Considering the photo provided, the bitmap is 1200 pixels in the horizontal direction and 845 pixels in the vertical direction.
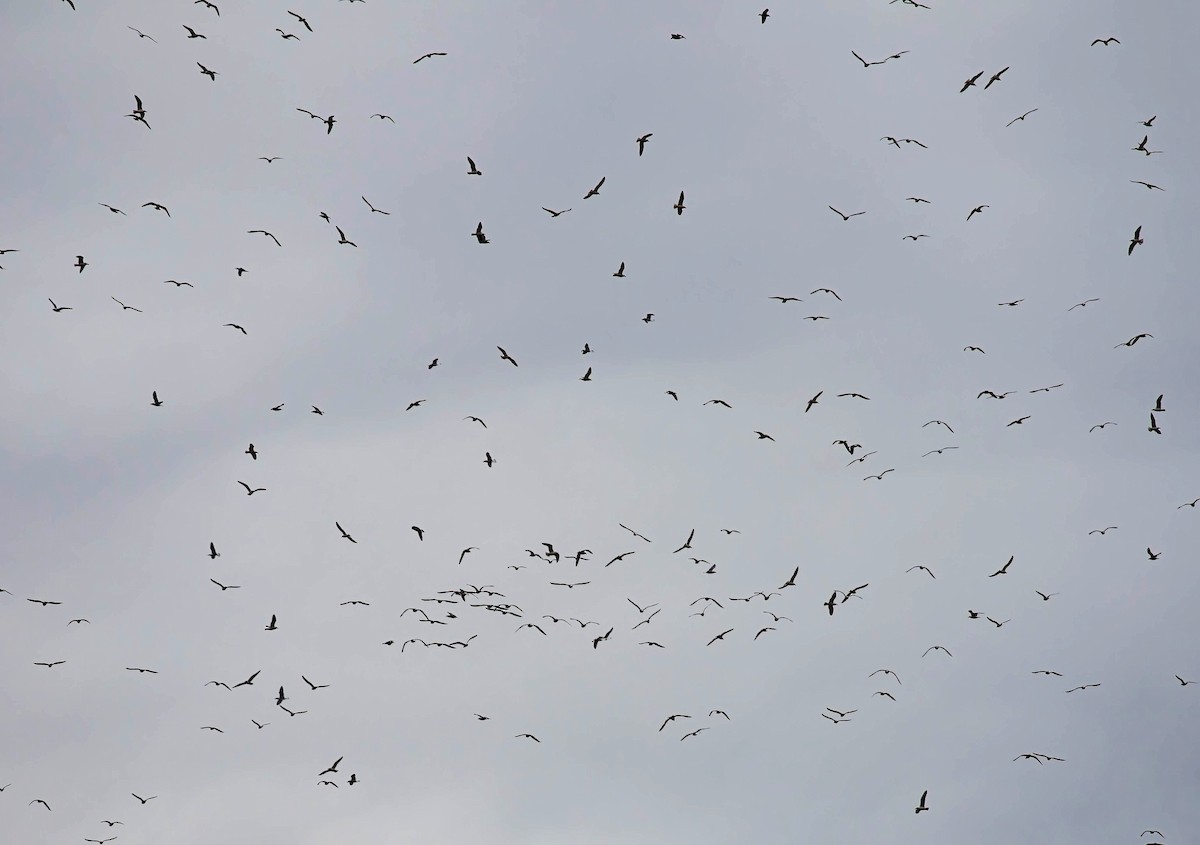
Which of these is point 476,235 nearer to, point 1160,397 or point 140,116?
point 140,116

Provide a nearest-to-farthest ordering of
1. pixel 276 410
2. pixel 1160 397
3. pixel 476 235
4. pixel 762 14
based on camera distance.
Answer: pixel 762 14 → pixel 476 235 → pixel 1160 397 → pixel 276 410

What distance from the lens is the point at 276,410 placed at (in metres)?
92.8

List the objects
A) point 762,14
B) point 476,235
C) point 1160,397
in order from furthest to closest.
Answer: point 1160,397 → point 476,235 → point 762,14

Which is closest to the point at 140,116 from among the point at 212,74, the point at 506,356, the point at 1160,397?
the point at 212,74

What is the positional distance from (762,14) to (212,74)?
30506 millimetres

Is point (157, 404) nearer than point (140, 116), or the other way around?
point (140, 116)

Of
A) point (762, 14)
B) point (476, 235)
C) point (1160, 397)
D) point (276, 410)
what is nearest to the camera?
point (762, 14)

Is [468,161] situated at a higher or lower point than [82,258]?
higher

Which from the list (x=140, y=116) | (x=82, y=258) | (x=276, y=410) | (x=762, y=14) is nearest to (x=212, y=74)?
(x=140, y=116)

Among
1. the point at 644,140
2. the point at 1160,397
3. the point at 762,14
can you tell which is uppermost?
the point at 762,14

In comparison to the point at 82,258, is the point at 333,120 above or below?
above

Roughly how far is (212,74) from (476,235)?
17.7 m

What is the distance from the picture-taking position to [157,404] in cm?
8694

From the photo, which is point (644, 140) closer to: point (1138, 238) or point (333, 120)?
point (333, 120)
